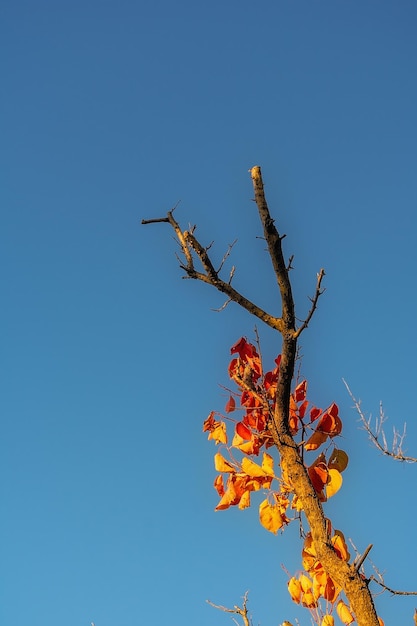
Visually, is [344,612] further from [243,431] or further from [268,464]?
[243,431]

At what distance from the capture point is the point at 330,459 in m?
3.88

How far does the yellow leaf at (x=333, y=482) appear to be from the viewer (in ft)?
12.1

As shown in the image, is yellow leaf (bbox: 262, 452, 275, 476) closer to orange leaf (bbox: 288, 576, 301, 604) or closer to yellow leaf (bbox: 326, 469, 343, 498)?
yellow leaf (bbox: 326, 469, 343, 498)

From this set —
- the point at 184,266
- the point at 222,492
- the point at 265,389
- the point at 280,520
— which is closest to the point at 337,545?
the point at 280,520

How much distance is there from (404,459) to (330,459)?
2252mm

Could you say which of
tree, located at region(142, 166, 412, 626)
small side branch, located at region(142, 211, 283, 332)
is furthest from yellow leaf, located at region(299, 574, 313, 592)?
small side branch, located at region(142, 211, 283, 332)

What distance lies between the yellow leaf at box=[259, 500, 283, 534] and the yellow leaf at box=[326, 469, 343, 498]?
0.36 meters

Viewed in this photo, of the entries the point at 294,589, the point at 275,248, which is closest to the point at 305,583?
the point at 294,589

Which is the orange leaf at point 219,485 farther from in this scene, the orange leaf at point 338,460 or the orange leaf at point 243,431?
the orange leaf at point 338,460

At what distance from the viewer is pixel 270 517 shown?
3771 mm

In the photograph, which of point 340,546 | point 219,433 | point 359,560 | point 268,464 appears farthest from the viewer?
point 219,433

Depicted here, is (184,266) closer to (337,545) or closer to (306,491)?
(306,491)

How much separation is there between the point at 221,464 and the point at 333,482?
78cm

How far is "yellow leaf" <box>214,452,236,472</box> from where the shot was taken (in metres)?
3.93
